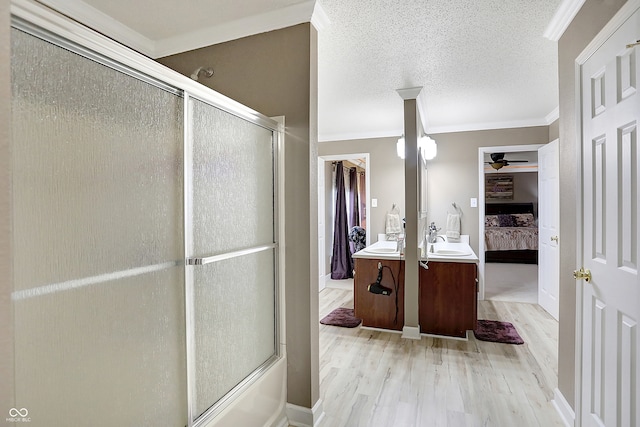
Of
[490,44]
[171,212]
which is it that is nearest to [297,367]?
[171,212]

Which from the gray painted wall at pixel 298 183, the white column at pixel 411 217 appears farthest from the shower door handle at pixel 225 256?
the white column at pixel 411 217

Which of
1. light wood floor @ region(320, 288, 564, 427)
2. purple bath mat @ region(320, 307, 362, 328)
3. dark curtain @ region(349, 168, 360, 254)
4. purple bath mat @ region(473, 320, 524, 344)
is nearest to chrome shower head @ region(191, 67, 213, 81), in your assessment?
light wood floor @ region(320, 288, 564, 427)

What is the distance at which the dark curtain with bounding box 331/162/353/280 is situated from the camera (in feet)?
19.5

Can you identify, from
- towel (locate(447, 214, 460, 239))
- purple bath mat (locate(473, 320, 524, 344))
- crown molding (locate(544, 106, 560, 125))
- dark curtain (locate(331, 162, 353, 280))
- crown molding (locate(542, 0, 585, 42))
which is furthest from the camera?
dark curtain (locate(331, 162, 353, 280))

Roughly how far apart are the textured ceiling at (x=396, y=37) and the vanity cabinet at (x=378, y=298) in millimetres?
1744

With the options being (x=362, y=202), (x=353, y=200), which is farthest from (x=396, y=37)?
(x=362, y=202)

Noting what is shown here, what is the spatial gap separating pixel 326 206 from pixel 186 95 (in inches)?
176

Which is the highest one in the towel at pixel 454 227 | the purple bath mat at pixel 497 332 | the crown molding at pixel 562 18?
the crown molding at pixel 562 18

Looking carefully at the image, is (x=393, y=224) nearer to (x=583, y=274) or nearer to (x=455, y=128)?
(x=455, y=128)

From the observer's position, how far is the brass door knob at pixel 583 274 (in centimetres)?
165

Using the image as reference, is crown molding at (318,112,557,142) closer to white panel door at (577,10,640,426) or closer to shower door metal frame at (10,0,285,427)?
white panel door at (577,10,640,426)

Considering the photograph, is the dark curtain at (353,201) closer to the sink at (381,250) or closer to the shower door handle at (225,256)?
the sink at (381,250)

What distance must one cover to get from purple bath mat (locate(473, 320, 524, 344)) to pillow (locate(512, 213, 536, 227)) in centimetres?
592

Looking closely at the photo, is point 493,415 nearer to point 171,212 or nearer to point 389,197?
point 171,212
